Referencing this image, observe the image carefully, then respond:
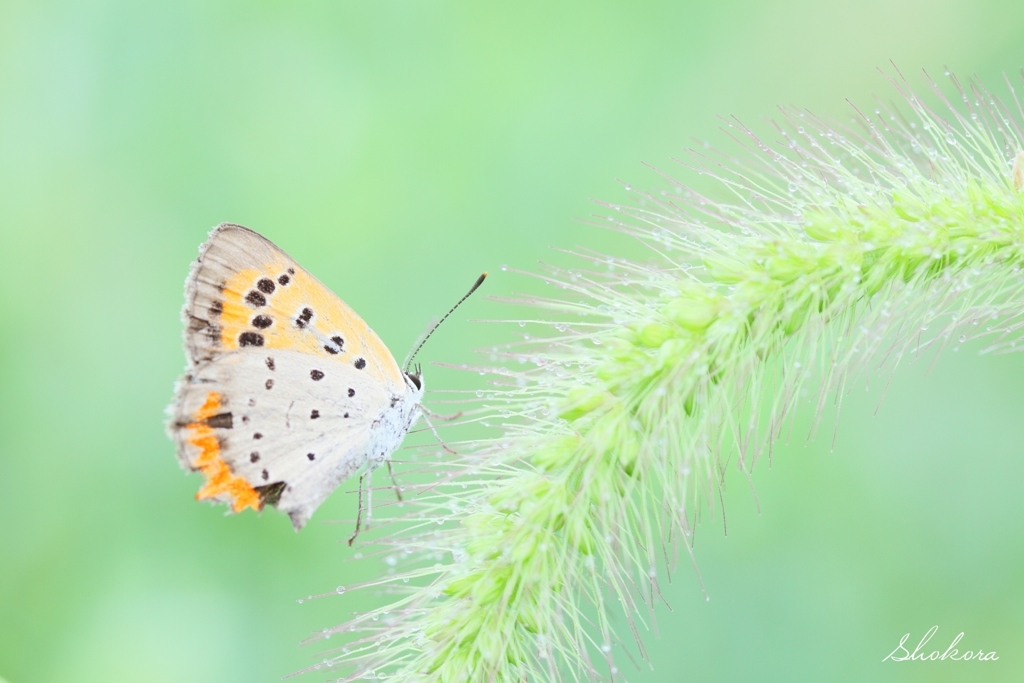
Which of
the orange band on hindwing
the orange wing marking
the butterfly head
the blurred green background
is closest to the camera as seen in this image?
the orange band on hindwing

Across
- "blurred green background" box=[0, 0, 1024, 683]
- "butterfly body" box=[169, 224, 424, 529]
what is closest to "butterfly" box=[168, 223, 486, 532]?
"butterfly body" box=[169, 224, 424, 529]

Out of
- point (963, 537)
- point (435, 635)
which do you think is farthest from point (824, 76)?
point (435, 635)

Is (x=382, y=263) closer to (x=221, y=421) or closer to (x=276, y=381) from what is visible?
(x=276, y=381)

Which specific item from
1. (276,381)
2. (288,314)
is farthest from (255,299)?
(276,381)

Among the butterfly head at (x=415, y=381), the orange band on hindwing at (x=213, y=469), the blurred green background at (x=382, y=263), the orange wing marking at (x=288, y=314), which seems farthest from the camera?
the blurred green background at (x=382, y=263)

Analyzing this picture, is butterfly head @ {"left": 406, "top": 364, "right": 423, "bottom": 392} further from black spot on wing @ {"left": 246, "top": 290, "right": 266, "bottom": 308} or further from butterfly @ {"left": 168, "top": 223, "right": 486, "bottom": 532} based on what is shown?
black spot on wing @ {"left": 246, "top": 290, "right": 266, "bottom": 308}

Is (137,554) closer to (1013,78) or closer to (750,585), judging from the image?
(750,585)

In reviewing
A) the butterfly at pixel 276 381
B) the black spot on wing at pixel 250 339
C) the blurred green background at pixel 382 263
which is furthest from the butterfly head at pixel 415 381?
the blurred green background at pixel 382 263

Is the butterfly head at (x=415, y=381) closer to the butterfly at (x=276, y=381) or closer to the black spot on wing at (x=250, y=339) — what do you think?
the butterfly at (x=276, y=381)

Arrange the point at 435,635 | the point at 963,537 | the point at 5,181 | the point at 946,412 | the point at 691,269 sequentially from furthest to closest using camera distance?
the point at 5,181, the point at 946,412, the point at 963,537, the point at 691,269, the point at 435,635
